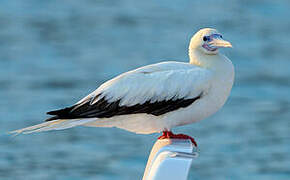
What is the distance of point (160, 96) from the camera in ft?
26.0

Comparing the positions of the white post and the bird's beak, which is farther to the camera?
the bird's beak

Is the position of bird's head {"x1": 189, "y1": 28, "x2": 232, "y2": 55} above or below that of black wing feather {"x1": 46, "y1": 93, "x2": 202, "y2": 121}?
above

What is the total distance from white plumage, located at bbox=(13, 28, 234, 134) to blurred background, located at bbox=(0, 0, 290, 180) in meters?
8.99

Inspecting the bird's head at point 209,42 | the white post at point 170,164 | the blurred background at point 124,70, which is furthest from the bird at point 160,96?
the blurred background at point 124,70

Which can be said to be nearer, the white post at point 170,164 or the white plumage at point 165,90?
the white post at point 170,164

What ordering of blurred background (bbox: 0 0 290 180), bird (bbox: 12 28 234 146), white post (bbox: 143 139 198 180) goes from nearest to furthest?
white post (bbox: 143 139 198 180) < bird (bbox: 12 28 234 146) < blurred background (bbox: 0 0 290 180)

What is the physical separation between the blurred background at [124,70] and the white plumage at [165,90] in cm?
899

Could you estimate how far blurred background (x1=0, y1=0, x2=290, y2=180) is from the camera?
711 inches

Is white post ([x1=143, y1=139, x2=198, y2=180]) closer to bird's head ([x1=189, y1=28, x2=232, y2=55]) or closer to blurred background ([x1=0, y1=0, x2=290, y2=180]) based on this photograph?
bird's head ([x1=189, y1=28, x2=232, y2=55])

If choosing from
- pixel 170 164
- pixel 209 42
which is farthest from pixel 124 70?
pixel 170 164

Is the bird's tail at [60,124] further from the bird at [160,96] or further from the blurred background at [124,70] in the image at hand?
the blurred background at [124,70]

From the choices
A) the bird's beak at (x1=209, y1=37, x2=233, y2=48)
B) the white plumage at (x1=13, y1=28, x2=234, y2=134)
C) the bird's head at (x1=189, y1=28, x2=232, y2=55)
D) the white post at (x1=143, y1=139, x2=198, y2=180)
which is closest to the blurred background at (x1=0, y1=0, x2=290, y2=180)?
the white plumage at (x1=13, y1=28, x2=234, y2=134)

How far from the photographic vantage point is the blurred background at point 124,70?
59.2 feet

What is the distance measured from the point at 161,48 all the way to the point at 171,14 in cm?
426
